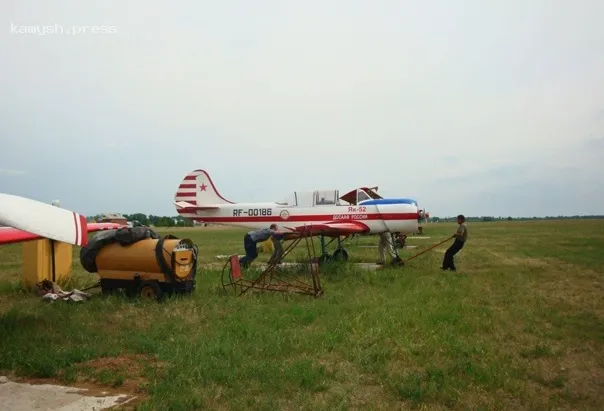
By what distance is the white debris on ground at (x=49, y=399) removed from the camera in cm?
432

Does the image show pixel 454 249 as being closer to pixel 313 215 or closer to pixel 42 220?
pixel 313 215

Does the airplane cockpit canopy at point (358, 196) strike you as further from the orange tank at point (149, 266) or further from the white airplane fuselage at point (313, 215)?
the orange tank at point (149, 266)

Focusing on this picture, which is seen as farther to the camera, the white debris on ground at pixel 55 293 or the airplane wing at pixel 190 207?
the airplane wing at pixel 190 207

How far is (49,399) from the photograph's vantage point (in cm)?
452

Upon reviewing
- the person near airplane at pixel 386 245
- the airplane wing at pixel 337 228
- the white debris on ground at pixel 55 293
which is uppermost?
the airplane wing at pixel 337 228

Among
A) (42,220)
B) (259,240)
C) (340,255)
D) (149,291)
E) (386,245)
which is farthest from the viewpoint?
(340,255)

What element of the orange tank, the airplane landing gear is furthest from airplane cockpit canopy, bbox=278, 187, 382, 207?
the orange tank

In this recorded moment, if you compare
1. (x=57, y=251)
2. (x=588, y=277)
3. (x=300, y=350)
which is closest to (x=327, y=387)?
(x=300, y=350)

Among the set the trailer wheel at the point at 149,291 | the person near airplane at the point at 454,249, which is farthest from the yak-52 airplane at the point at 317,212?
the trailer wheel at the point at 149,291

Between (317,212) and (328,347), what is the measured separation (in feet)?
33.2

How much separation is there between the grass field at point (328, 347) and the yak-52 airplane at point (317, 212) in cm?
475

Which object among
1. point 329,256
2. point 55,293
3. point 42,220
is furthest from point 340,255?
point 42,220

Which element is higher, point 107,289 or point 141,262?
point 141,262

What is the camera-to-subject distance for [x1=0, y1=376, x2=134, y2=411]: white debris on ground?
4320 millimetres
